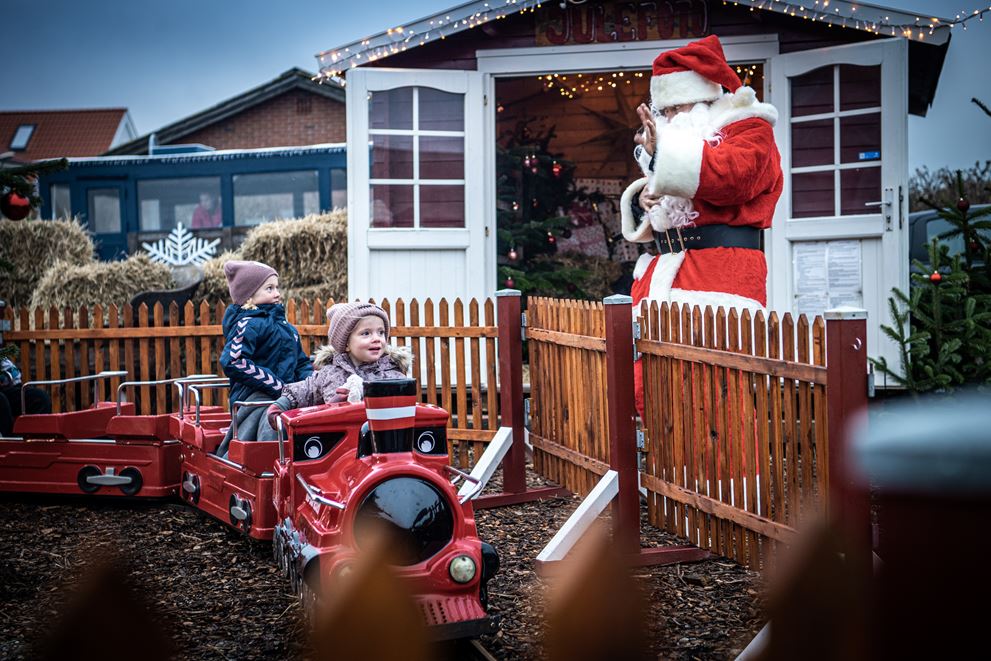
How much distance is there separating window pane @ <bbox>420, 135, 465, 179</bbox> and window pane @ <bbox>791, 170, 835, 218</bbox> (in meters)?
2.72

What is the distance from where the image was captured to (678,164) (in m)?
4.67

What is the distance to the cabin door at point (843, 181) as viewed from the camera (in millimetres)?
7102

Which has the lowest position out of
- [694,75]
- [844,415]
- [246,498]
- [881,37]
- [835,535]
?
[246,498]

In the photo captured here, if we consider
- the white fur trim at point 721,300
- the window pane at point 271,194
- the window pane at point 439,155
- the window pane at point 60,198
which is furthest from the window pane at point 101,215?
the white fur trim at point 721,300

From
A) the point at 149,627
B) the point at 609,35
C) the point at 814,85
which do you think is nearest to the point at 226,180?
the point at 609,35

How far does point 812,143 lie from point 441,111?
9.88 feet

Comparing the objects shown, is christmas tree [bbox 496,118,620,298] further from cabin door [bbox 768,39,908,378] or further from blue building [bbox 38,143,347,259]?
blue building [bbox 38,143,347,259]

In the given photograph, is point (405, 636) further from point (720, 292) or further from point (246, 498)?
point (720, 292)

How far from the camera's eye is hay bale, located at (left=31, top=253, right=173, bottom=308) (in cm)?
1030

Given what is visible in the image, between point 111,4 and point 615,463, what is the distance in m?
74.4

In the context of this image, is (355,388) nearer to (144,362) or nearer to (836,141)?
(144,362)

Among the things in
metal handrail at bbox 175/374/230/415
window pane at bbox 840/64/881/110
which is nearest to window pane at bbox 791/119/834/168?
window pane at bbox 840/64/881/110

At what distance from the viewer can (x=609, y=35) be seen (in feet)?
25.3

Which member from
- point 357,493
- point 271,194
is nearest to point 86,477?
point 357,493
